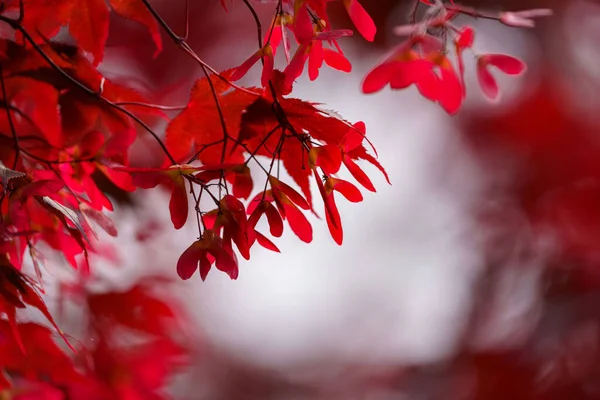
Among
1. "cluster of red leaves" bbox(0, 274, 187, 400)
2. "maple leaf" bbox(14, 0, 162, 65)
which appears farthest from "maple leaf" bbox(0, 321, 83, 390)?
"maple leaf" bbox(14, 0, 162, 65)

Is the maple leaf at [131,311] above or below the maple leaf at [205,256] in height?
above

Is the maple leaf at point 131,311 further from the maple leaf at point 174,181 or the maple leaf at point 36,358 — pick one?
the maple leaf at point 174,181

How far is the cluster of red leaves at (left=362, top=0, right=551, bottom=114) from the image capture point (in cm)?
63

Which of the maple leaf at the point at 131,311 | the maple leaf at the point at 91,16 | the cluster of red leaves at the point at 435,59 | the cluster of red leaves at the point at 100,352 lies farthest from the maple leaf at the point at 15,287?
A: the maple leaf at the point at 131,311

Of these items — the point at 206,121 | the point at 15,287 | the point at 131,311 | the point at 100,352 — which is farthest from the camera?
the point at 131,311

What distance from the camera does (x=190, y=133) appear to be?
76cm

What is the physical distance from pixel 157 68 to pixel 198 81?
5.14 ft

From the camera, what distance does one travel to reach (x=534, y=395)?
2.59 m

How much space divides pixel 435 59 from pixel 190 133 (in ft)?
0.94

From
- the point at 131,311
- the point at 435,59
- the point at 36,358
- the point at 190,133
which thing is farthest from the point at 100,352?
the point at 435,59

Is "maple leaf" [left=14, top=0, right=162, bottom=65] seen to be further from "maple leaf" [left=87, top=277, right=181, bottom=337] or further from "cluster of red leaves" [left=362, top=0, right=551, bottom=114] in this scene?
"maple leaf" [left=87, top=277, right=181, bottom=337]

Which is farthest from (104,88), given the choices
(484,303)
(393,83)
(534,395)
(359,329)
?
(359,329)

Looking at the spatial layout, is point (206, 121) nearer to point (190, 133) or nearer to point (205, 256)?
point (190, 133)

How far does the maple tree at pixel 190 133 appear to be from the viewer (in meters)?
0.62
